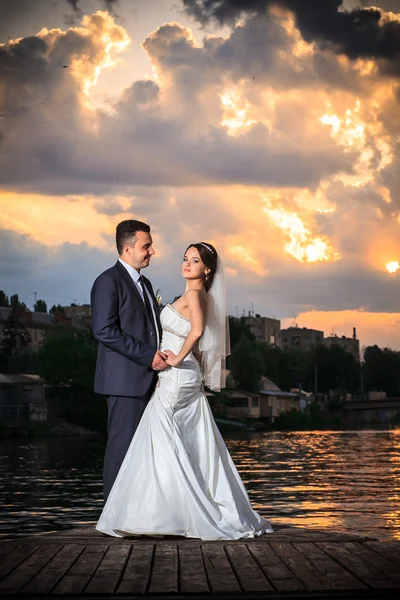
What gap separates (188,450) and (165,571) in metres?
1.89

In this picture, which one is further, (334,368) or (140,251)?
(334,368)

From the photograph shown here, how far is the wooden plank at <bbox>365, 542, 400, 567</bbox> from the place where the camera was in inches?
276

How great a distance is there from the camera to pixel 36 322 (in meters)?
122

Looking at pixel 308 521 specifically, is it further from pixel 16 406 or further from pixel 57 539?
pixel 16 406

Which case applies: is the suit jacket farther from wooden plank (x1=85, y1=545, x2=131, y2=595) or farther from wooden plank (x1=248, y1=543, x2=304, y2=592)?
wooden plank (x1=248, y1=543, x2=304, y2=592)

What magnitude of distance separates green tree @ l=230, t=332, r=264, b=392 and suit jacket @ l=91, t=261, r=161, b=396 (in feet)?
326

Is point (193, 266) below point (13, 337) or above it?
below

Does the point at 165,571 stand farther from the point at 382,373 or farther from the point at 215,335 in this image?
the point at 382,373

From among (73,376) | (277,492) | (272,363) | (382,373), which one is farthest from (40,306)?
(277,492)

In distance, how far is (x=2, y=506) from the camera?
706 inches

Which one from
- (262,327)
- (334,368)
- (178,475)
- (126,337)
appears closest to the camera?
(178,475)

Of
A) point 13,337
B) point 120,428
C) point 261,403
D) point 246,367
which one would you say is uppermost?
point 13,337

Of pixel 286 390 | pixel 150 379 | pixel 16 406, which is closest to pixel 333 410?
pixel 286 390

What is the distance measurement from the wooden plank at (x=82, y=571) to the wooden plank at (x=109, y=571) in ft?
0.12
